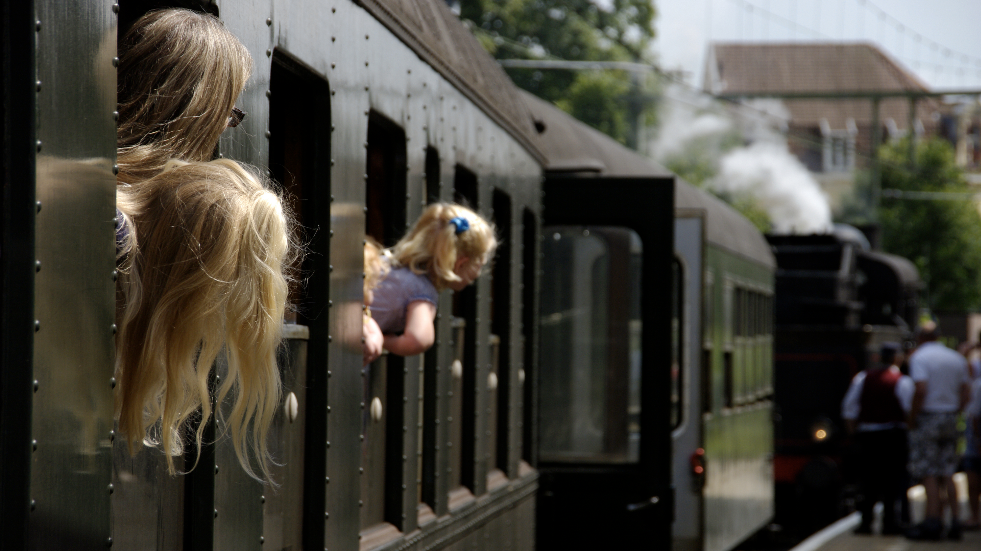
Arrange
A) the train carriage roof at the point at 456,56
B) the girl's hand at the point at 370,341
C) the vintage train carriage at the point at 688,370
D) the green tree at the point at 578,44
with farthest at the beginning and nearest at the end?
the green tree at the point at 578,44
the vintage train carriage at the point at 688,370
the train carriage roof at the point at 456,56
the girl's hand at the point at 370,341

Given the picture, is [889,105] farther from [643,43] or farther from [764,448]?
[764,448]

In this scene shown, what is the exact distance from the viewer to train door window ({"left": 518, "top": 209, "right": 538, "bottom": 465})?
605 cm

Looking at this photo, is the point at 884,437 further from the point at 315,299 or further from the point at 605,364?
the point at 315,299

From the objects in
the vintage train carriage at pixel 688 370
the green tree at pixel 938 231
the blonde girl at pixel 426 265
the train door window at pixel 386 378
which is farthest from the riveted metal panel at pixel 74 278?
the green tree at pixel 938 231

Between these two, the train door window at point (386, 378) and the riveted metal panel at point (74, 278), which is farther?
the train door window at point (386, 378)

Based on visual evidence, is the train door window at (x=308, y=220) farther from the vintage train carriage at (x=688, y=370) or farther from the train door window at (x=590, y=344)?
the train door window at (x=590, y=344)

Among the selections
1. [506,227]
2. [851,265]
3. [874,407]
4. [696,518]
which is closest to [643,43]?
[851,265]

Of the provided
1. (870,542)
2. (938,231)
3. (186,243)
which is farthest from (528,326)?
(938,231)

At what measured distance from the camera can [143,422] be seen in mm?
1945

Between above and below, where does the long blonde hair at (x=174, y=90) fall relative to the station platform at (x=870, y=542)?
above

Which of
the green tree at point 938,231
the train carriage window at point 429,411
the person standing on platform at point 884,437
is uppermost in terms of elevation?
the green tree at point 938,231

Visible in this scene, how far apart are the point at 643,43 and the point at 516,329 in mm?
34474

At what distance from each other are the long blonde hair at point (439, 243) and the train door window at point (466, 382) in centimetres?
106

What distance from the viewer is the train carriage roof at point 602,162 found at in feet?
24.0
